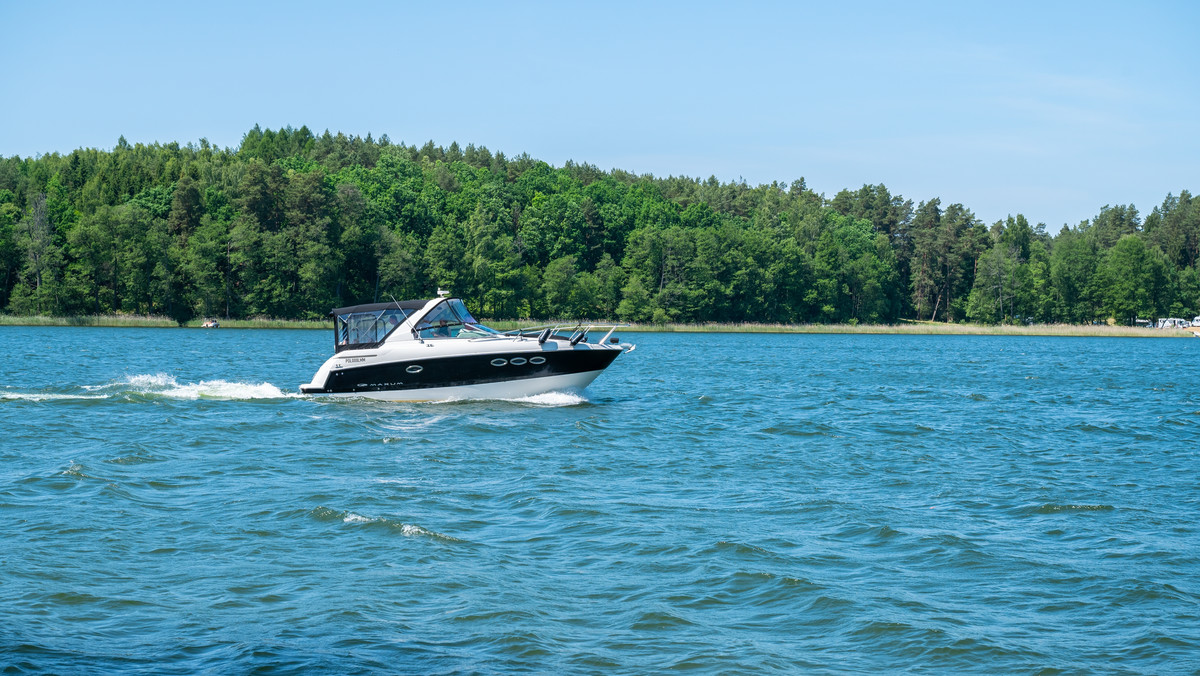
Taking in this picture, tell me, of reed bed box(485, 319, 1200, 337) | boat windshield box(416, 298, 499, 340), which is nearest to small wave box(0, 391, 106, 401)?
boat windshield box(416, 298, 499, 340)

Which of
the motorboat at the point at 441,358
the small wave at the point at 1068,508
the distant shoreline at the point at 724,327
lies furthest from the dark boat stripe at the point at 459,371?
the distant shoreline at the point at 724,327

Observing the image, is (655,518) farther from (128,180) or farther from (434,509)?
(128,180)

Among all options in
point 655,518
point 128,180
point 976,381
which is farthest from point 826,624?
point 128,180

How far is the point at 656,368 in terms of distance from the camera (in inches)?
1848

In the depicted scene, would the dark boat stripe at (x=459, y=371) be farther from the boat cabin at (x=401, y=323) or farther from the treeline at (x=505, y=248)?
the treeline at (x=505, y=248)

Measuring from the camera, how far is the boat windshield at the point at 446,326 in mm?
25719

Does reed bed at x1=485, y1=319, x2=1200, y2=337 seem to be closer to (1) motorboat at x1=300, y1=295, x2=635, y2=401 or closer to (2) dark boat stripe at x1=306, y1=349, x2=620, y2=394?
(1) motorboat at x1=300, y1=295, x2=635, y2=401

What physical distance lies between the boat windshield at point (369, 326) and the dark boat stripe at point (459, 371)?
786 mm

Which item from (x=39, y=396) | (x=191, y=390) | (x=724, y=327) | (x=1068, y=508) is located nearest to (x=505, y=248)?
(x=724, y=327)

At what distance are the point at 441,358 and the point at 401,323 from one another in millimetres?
1515

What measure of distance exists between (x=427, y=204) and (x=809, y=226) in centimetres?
5416

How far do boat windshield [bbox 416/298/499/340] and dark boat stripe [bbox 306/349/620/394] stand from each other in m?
0.74

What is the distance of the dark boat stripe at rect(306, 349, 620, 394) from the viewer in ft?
83.2

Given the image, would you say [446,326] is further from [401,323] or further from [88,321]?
[88,321]
